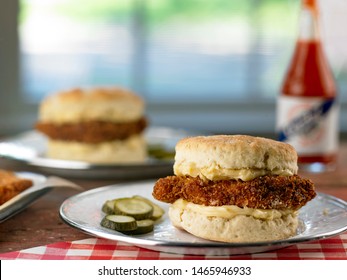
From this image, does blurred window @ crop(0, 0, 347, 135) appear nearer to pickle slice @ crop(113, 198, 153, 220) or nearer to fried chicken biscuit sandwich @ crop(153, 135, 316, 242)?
pickle slice @ crop(113, 198, 153, 220)

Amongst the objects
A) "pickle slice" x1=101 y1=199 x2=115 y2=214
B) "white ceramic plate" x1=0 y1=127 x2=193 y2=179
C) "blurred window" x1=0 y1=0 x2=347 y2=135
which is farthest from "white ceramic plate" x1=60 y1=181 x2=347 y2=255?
"blurred window" x1=0 y1=0 x2=347 y2=135

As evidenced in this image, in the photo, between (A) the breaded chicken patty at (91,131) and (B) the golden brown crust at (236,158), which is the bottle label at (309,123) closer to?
(A) the breaded chicken patty at (91,131)

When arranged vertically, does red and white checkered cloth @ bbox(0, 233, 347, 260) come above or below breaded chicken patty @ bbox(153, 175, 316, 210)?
below

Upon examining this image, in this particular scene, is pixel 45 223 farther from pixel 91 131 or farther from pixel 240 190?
pixel 91 131

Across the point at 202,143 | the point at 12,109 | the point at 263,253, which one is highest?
the point at 202,143

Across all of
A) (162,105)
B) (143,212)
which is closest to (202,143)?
(143,212)

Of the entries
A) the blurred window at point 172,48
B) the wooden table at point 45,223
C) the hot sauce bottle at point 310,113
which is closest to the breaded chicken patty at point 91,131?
the wooden table at point 45,223

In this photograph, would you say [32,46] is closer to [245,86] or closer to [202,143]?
[245,86]
